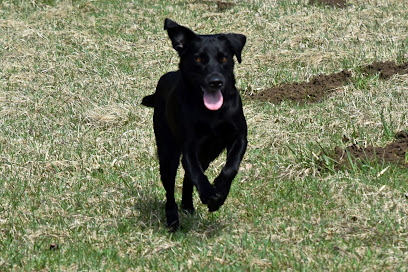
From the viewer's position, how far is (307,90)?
9.06m

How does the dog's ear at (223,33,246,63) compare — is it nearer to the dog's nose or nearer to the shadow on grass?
the dog's nose

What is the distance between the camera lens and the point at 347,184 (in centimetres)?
575

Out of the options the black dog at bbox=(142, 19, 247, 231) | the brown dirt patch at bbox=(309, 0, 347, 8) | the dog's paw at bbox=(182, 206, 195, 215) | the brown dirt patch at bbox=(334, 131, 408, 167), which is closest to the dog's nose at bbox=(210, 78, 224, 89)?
the black dog at bbox=(142, 19, 247, 231)

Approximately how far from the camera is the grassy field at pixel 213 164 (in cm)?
493

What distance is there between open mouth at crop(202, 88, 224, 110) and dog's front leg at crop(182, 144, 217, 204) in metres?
0.35

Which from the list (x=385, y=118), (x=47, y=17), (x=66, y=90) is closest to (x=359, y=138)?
(x=385, y=118)

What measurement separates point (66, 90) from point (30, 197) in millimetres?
3825

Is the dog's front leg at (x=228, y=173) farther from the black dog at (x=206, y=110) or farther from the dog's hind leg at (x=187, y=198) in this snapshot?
the dog's hind leg at (x=187, y=198)

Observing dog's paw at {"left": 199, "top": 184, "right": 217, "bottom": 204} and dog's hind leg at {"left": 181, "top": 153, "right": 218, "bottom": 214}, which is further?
dog's hind leg at {"left": 181, "top": 153, "right": 218, "bottom": 214}

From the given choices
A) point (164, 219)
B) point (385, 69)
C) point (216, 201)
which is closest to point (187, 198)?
point (164, 219)

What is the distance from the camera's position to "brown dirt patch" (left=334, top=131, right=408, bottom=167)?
6176mm

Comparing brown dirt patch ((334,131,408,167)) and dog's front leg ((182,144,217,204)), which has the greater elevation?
dog's front leg ((182,144,217,204))

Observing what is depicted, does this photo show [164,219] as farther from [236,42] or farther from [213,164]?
[236,42]

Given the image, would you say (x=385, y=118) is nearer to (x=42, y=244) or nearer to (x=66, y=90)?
(x=42, y=244)
